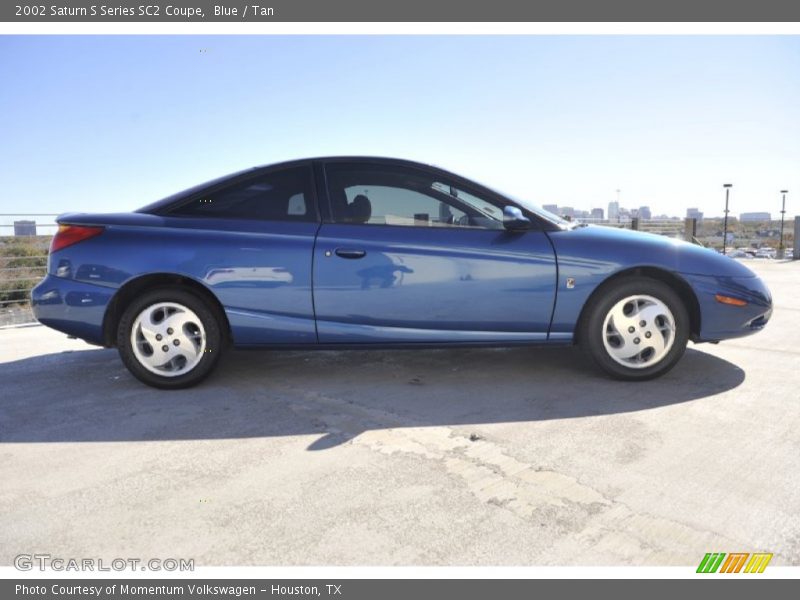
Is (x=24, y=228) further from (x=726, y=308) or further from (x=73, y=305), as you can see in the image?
(x=726, y=308)

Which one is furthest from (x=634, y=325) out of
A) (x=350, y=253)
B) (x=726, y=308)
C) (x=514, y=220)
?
(x=350, y=253)

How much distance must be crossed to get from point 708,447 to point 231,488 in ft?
7.22

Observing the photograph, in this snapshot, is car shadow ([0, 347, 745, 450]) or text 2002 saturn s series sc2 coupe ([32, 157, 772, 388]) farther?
text 2002 saturn s series sc2 coupe ([32, 157, 772, 388])

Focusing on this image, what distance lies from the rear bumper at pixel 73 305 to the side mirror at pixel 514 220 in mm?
2493

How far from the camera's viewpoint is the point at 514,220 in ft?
11.7

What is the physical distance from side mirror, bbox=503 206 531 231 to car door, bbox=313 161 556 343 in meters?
0.08

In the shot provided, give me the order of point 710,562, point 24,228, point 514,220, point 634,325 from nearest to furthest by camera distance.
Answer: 1. point 710,562
2. point 514,220
3. point 634,325
4. point 24,228

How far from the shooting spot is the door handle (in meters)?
3.59

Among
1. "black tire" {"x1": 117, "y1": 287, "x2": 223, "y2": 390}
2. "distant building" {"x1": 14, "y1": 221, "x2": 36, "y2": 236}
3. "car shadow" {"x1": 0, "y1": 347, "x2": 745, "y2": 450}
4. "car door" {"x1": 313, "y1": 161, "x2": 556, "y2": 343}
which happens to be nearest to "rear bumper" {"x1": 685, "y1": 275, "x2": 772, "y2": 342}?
"car shadow" {"x1": 0, "y1": 347, "x2": 745, "y2": 450}

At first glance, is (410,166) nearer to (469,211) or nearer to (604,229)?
(469,211)

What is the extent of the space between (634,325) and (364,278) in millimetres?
1749

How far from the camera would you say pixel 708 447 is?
2.74 m

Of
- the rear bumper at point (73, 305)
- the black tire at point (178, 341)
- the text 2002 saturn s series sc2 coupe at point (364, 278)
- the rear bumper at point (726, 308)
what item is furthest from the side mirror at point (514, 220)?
the rear bumper at point (73, 305)

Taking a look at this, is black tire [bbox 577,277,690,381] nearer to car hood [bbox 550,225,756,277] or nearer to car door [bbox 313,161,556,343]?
car hood [bbox 550,225,756,277]
